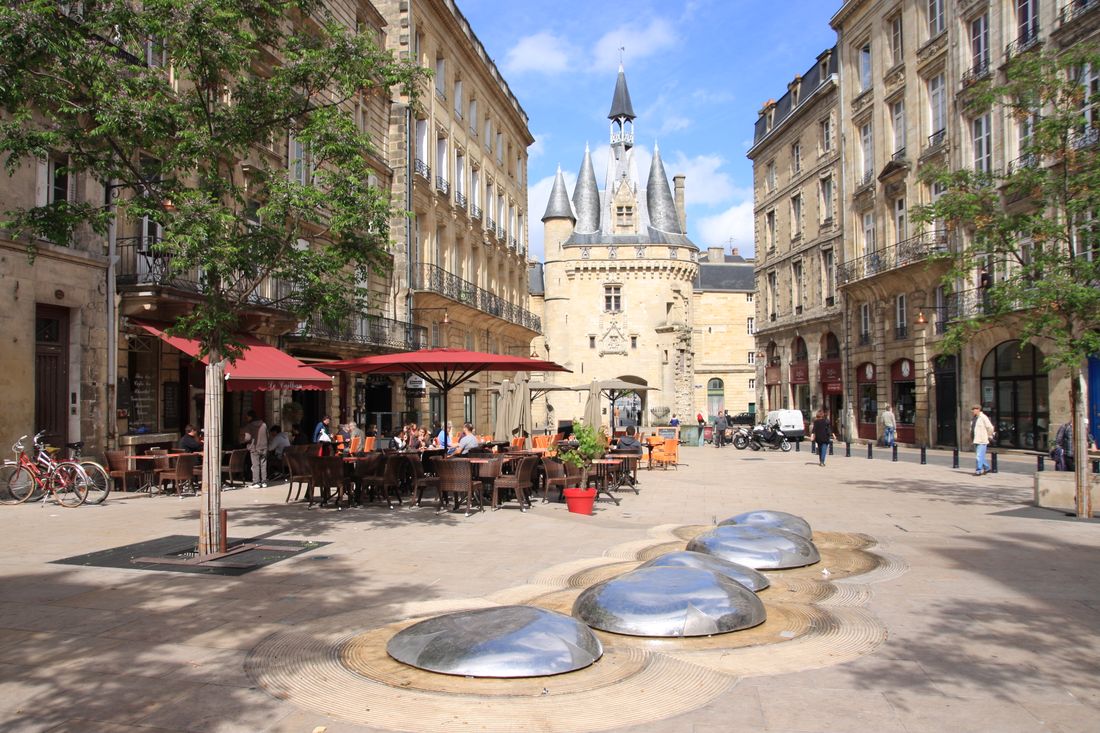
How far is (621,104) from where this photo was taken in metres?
66.4

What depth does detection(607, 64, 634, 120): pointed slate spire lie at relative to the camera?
66.4 meters

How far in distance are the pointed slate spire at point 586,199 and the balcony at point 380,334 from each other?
3636cm

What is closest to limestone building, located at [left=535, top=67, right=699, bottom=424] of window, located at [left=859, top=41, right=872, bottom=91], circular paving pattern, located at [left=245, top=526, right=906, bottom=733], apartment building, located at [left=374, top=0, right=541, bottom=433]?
apartment building, located at [left=374, top=0, right=541, bottom=433]

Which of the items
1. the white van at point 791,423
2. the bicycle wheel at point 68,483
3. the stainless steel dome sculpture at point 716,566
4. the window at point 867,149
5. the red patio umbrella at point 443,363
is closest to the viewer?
the stainless steel dome sculpture at point 716,566

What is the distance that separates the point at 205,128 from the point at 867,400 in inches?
1179

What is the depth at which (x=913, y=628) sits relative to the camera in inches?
220

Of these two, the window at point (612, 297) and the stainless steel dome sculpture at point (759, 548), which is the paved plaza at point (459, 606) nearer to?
the stainless steel dome sculpture at point (759, 548)

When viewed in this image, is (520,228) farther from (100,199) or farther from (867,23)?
(100,199)

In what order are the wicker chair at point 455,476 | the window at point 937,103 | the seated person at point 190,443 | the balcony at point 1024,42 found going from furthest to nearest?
1. the window at point 937,103
2. the balcony at point 1024,42
3. the seated person at point 190,443
4. the wicker chair at point 455,476

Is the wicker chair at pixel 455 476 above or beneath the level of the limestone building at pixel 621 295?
beneath

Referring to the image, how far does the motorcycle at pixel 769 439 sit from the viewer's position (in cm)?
3080

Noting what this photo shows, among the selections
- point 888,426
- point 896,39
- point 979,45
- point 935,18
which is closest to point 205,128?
point 979,45

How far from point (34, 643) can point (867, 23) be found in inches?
1348

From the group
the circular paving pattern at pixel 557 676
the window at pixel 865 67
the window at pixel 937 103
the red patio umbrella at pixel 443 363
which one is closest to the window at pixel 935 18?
the window at pixel 937 103
